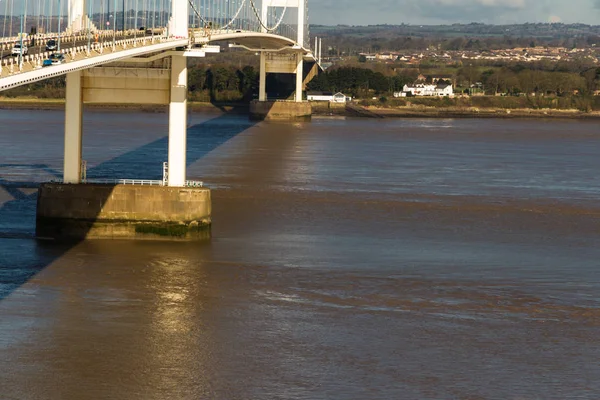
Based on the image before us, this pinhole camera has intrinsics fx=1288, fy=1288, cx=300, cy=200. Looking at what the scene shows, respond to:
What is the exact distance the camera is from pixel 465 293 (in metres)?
14.1

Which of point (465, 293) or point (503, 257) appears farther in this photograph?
point (503, 257)

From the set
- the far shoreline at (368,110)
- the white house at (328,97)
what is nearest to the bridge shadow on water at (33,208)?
the far shoreline at (368,110)

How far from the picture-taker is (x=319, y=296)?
13.9 metres

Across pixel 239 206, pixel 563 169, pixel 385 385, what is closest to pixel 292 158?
pixel 563 169

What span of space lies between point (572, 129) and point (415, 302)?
38361 millimetres

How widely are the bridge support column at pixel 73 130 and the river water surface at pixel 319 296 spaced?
101 cm

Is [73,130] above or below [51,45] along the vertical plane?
below

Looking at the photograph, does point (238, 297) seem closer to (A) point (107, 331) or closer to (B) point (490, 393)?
(A) point (107, 331)

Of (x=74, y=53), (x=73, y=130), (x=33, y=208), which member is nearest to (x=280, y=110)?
(x=33, y=208)

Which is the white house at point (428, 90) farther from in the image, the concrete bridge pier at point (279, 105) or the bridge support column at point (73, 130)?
the bridge support column at point (73, 130)

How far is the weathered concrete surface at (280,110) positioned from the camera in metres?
50.8

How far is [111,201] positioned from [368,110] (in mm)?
42104

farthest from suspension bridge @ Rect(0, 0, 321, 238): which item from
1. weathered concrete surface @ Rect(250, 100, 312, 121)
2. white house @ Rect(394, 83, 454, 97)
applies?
white house @ Rect(394, 83, 454, 97)

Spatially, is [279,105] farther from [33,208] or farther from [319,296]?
[319,296]
